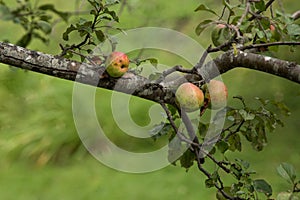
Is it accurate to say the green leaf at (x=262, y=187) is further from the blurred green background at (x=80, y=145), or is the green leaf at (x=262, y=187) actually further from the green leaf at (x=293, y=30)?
the blurred green background at (x=80, y=145)

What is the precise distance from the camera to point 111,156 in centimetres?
298

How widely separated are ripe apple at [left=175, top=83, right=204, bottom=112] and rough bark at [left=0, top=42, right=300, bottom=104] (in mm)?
44

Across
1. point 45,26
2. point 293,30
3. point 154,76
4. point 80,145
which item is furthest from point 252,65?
point 80,145

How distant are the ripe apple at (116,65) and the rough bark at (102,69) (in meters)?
0.02

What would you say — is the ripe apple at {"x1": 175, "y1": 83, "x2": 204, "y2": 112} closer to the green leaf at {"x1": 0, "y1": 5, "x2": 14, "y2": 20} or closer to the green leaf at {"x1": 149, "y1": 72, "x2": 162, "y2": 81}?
the green leaf at {"x1": 149, "y1": 72, "x2": 162, "y2": 81}

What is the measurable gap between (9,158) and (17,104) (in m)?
0.45

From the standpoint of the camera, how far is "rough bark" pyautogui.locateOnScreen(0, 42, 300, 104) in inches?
38.7

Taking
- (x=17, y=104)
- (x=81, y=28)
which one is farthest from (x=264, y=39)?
(x=17, y=104)

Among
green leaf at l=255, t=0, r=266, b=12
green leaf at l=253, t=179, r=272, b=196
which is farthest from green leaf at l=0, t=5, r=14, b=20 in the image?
green leaf at l=253, t=179, r=272, b=196

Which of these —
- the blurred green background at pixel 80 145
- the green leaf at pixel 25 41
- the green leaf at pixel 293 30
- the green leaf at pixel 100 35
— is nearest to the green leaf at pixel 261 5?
the green leaf at pixel 293 30

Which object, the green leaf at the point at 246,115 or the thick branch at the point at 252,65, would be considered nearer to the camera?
the thick branch at the point at 252,65

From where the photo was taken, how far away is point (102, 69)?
1042 millimetres

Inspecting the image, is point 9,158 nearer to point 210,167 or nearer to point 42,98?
point 42,98

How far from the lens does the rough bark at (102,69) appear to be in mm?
983
